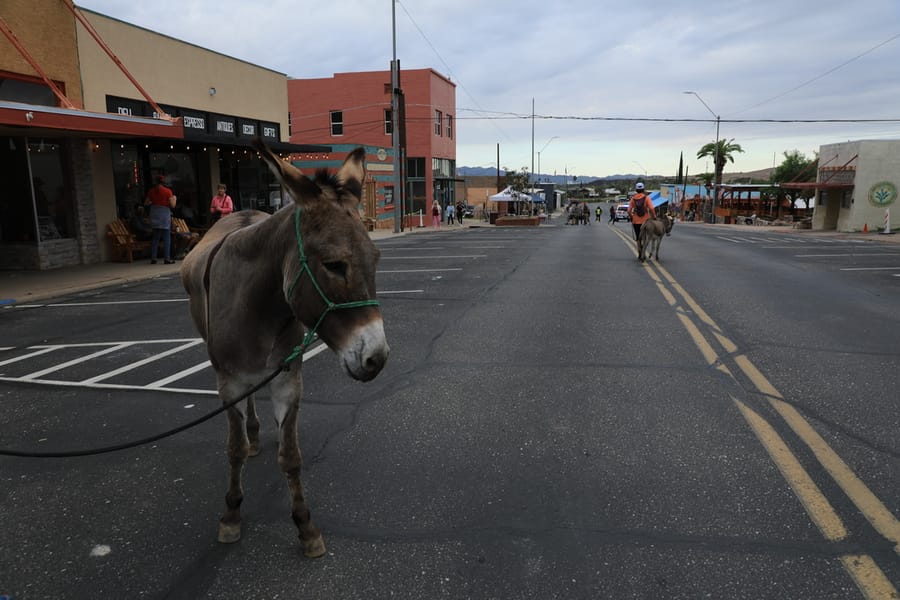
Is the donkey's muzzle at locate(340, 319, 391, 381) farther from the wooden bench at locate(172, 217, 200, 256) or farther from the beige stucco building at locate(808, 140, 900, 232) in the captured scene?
the beige stucco building at locate(808, 140, 900, 232)

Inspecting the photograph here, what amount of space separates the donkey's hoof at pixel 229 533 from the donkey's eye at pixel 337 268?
1.66 m

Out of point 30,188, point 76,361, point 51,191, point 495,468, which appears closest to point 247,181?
point 51,191

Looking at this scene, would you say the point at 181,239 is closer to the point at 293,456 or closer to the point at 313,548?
the point at 293,456

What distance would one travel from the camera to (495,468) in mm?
4234

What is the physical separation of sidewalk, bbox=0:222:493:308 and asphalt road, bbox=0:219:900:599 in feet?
10.8

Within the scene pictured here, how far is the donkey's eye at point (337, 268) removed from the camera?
8.85 feet

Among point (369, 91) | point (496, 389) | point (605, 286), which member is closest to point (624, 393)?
point (496, 389)

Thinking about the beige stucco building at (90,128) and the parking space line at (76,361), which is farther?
the beige stucco building at (90,128)

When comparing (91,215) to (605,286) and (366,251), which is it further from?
(366,251)

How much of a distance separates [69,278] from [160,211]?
2773mm

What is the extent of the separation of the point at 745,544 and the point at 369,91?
1682 inches

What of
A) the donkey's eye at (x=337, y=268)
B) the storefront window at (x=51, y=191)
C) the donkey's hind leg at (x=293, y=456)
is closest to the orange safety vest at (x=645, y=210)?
the storefront window at (x=51, y=191)

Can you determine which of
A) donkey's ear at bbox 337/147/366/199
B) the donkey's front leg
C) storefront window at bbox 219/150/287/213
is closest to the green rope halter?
donkey's ear at bbox 337/147/366/199

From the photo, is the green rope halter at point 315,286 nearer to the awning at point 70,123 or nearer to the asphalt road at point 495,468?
the asphalt road at point 495,468
